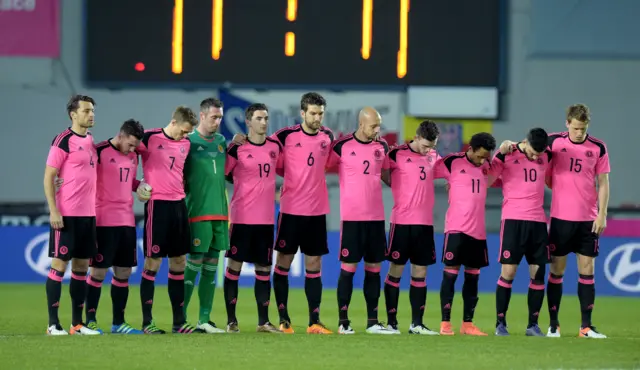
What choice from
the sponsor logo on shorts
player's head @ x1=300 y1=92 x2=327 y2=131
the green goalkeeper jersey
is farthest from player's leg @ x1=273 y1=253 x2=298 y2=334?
the sponsor logo on shorts

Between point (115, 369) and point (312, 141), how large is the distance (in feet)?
9.52

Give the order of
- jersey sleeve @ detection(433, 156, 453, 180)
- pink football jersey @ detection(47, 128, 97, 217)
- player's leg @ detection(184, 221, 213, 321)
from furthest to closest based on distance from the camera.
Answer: jersey sleeve @ detection(433, 156, 453, 180) < player's leg @ detection(184, 221, 213, 321) < pink football jersey @ detection(47, 128, 97, 217)

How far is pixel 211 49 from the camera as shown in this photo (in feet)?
50.3

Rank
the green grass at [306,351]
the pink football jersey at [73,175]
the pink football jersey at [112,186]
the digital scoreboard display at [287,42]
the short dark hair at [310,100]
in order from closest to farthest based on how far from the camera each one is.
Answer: the green grass at [306,351] → the pink football jersey at [73,175] → the pink football jersey at [112,186] → the short dark hair at [310,100] → the digital scoreboard display at [287,42]

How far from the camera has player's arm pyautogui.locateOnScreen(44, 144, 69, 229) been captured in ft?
29.7

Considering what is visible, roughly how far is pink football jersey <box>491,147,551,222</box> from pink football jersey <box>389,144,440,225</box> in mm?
546

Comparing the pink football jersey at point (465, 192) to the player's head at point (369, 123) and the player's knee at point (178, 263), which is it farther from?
the player's knee at point (178, 263)

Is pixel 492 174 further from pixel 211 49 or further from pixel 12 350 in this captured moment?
pixel 211 49

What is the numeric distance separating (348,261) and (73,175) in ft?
6.78

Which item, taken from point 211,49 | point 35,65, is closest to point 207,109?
point 211,49

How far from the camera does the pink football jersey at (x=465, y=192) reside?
984cm

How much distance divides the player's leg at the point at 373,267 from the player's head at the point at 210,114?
1.32m

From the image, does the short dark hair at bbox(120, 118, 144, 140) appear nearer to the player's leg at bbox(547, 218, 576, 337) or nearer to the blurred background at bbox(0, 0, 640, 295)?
the player's leg at bbox(547, 218, 576, 337)

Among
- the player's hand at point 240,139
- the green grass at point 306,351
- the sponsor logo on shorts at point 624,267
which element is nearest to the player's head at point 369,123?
the player's hand at point 240,139
